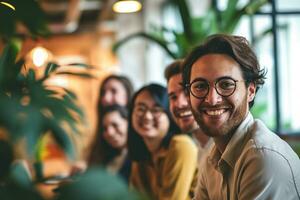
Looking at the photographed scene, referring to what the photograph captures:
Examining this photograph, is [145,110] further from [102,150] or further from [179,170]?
[102,150]

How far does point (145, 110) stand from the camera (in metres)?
2.74

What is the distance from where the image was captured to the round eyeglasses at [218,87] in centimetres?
152

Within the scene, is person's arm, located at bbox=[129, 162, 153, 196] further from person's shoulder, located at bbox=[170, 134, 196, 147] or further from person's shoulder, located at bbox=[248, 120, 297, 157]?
person's shoulder, located at bbox=[248, 120, 297, 157]

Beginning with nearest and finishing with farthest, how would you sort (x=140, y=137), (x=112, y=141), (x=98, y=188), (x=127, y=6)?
(x=98, y=188) → (x=140, y=137) → (x=112, y=141) → (x=127, y=6)

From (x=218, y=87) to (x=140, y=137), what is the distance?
54.9 inches

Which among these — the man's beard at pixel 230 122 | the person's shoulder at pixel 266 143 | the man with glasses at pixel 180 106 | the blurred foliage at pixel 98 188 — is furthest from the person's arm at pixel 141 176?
the blurred foliage at pixel 98 188

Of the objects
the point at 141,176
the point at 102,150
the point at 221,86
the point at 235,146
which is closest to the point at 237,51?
the point at 221,86

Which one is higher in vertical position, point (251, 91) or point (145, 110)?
point (251, 91)

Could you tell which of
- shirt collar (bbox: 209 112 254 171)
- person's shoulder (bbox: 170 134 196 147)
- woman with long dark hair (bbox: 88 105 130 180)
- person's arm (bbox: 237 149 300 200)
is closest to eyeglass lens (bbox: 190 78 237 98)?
shirt collar (bbox: 209 112 254 171)

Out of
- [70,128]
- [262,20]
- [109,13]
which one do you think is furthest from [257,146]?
[109,13]

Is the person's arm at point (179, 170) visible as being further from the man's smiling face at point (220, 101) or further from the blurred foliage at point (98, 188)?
the blurred foliage at point (98, 188)

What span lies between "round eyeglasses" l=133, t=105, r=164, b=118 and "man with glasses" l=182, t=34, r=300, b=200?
1.08 metres

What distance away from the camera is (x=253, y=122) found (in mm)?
1533

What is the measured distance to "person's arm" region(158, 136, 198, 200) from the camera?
7.74 ft
